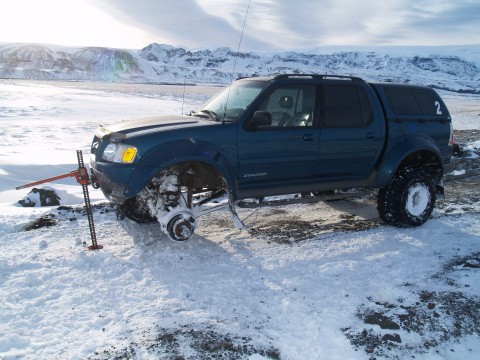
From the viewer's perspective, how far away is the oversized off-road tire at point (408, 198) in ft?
18.8

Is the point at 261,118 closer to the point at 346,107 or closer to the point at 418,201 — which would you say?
the point at 346,107

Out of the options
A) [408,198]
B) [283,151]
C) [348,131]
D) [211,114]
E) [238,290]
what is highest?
[211,114]

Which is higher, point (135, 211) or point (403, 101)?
point (403, 101)

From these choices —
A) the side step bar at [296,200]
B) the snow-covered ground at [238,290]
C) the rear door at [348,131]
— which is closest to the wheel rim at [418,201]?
the snow-covered ground at [238,290]

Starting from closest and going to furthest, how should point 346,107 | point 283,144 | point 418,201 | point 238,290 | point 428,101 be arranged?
point 238,290 < point 283,144 < point 346,107 < point 418,201 < point 428,101

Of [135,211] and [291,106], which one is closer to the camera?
[291,106]

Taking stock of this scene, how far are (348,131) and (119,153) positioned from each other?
292 centimetres

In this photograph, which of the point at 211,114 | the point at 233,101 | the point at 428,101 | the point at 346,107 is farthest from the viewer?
the point at 428,101

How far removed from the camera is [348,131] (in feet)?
17.6

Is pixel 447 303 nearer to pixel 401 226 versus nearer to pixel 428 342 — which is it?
pixel 428 342

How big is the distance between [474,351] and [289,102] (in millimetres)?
3357

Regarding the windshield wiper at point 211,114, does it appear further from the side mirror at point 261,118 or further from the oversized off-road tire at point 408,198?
the oversized off-road tire at point 408,198

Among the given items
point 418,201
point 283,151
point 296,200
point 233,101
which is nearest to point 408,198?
point 418,201

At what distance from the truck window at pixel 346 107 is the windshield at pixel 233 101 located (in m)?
0.91
